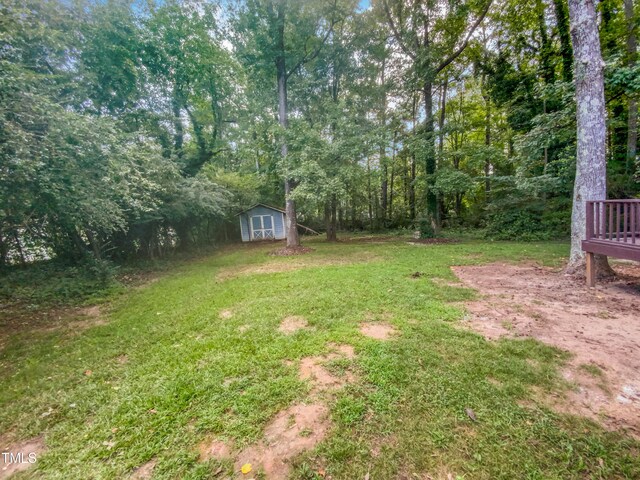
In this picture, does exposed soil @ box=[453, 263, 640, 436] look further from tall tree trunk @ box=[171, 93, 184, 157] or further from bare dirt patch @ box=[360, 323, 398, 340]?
tall tree trunk @ box=[171, 93, 184, 157]

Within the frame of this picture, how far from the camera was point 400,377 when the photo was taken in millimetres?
2361

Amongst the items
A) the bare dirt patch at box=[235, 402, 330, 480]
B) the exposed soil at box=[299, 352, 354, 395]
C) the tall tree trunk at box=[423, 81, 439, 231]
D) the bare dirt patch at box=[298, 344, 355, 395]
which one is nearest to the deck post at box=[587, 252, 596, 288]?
the bare dirt patch at box=[298, 344, 355, 395]

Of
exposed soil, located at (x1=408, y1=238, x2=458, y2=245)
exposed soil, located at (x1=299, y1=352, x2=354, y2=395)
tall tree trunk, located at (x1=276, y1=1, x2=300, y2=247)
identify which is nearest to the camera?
exposed soil, located at (x1=299, y1=352, x2=354, y2=395)

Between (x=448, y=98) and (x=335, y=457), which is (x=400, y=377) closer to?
(x=335, y=457)

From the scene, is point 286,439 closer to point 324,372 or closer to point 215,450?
point 215,450

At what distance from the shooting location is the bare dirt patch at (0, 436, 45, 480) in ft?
5.84

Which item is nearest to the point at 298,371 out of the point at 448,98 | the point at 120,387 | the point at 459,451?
the point at 459,451

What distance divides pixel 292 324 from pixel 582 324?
3.72 m

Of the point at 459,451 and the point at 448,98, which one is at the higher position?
the point at 448,98

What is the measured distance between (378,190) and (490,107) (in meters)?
7.93

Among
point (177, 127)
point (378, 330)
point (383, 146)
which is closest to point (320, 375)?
point (378, 330)

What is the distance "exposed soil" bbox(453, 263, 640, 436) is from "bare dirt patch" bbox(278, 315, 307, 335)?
7.46 feet

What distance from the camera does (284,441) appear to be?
5.94 feet

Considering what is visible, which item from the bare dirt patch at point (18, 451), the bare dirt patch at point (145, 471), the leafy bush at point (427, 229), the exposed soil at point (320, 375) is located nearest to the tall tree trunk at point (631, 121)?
the leafy bush at point (427, 229)
